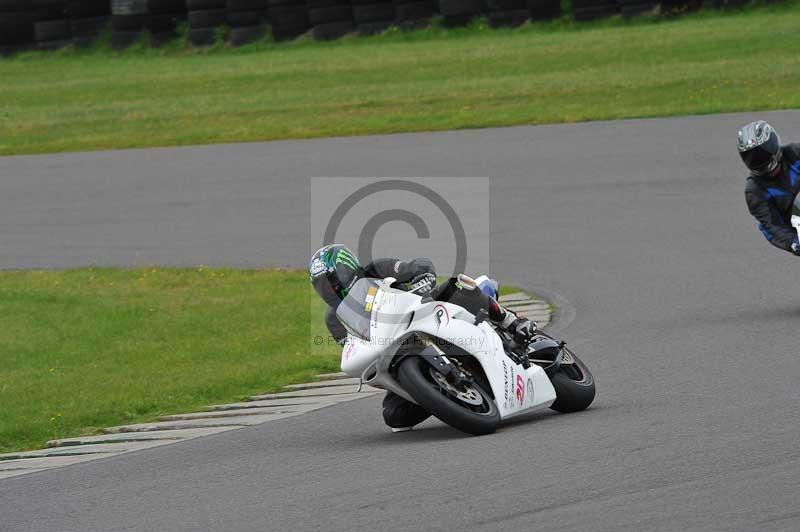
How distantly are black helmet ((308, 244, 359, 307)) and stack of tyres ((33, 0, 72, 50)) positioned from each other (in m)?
27.6

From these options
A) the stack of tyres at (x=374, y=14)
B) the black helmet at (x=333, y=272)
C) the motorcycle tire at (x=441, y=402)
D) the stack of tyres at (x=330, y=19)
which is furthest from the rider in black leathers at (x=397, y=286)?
the stack of tyres at (x=330, y=19)

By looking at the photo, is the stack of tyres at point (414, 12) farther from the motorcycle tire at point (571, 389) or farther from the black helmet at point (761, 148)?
the motorcycle tire at point (571, 389)

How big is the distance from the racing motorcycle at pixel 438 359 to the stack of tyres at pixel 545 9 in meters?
22.7

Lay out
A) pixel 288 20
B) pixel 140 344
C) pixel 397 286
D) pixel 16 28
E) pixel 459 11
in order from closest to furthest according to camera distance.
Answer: pixel 397 286
pixel 140 344
pixel 459 11
pixel 288 20
pixel 16 28

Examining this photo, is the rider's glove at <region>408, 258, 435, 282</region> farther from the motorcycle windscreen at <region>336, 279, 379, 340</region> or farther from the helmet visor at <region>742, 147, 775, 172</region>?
the helmet visor at <region>742, 147, 775, 172</region>

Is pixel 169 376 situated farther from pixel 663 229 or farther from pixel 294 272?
pixel 663 229

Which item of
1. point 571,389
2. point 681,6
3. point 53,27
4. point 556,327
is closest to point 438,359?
point 571,389

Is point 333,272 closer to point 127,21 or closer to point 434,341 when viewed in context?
point 434,341

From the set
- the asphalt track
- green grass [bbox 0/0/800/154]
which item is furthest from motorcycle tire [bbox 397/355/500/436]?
green grass [bbox 0/0/800/154]

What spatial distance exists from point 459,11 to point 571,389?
23260mm

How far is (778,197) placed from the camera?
1066 centimetres

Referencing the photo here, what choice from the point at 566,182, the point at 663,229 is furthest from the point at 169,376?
the point at 566,182

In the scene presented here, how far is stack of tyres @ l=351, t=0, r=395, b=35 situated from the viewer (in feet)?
103

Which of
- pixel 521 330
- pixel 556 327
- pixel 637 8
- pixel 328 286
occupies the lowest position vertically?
pixel 556 327
